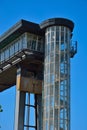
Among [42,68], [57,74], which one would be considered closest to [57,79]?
[57,74]

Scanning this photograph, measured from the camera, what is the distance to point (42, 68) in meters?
58.5

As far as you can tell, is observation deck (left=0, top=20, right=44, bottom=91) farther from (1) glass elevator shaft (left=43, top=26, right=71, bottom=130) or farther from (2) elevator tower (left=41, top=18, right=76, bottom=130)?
(1) glass elevator shaft (left=43, top=26, right=71, bottom=130)

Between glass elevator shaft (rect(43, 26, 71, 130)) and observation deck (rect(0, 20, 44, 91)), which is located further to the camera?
observation deck (rect(0, 20, 44, 91))

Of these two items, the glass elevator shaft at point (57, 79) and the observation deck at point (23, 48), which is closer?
the glass elevator shaft at point (57, 79)

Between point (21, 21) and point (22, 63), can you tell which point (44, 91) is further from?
point (21, 21)

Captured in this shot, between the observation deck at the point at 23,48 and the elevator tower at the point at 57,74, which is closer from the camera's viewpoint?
the elevator tower at the point at 57,74

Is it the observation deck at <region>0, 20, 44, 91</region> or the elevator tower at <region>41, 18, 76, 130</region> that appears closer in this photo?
the elevator tower at <region>41, 18, 76, 130</region>

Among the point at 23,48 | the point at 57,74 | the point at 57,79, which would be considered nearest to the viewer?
the point at 57,79

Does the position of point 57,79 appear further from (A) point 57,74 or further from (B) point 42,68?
(B) point 42,68

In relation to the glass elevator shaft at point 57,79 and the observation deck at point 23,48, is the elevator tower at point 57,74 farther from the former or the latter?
the observation deck at point 23,48

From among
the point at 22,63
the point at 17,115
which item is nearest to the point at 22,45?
the point at 22,63

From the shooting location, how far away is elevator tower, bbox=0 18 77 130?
171 ft

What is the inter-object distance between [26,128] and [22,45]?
1177 centimetres

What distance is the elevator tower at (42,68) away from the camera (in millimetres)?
52219
